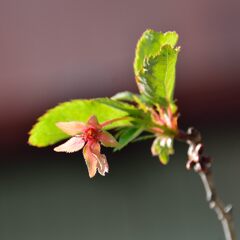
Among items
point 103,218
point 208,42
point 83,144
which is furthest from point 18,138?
point 83,144

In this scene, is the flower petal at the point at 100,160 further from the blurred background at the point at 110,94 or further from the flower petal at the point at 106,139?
the blurred background at the point at 110,94

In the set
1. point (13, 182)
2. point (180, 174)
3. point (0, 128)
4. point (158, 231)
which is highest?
point (0, 128)

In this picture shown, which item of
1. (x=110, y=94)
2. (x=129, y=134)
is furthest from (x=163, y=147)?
(x=110, y=94)

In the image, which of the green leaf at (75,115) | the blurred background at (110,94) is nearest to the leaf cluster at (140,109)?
the green leaf at (75,115)

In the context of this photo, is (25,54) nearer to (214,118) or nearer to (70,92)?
(70,92)

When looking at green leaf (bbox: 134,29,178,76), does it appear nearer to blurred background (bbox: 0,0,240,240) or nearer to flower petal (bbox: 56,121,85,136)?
flower petal (bbox: 56,121,85,136)

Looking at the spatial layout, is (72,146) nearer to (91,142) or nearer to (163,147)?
(91,142)
